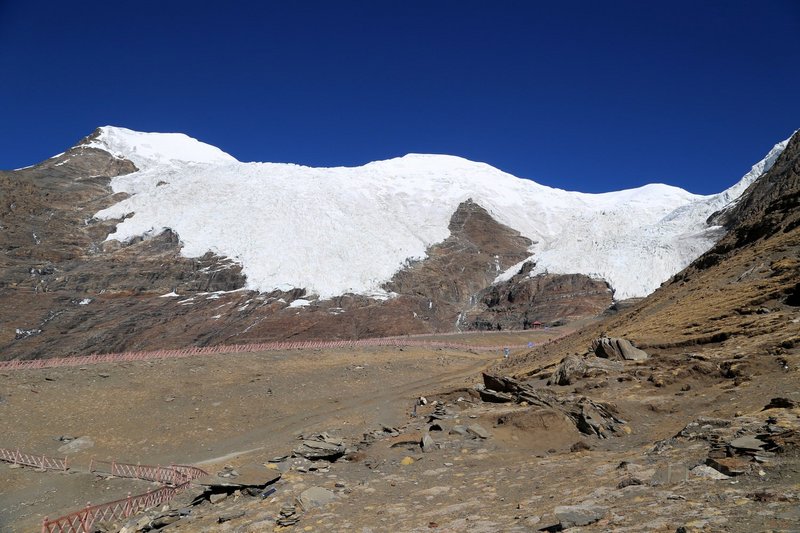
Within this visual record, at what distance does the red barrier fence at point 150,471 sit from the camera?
17344 mm

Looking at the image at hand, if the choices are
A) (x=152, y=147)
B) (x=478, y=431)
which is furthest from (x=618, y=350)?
(x=152, y=147)

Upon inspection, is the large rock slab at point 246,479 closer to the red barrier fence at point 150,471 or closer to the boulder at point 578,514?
the red barrier fence at point 150,471

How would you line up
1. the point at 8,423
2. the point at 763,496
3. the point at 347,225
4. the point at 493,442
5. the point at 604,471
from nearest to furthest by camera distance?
the point at 763,496 → the point at 604,471 → the point at 493,442 → the point at 8,423 → the point at 347,225

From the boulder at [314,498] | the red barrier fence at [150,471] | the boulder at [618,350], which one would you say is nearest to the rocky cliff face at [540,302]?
the boulder at [618,350]

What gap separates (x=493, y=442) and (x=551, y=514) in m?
5.58

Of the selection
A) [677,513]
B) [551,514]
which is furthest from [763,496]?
[551,514]

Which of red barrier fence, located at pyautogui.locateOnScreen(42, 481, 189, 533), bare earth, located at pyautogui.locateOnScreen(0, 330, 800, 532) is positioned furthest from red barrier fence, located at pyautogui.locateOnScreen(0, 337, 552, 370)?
red barrier fence, located at pyautogui.locateOnScreen(42, 481, 189, 533)

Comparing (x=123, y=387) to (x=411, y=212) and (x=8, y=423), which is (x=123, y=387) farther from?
(x=411, y=212)

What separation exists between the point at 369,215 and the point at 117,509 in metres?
96.6

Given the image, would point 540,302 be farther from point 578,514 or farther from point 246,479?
point 578,514

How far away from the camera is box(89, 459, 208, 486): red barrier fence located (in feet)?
56.9

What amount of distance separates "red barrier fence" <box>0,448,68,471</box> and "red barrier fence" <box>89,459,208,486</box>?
124cm

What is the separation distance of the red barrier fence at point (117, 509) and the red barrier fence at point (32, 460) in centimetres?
627

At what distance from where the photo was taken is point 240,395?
104ft
